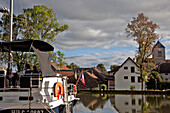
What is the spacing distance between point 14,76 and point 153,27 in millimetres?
35850

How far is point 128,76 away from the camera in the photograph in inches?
2105

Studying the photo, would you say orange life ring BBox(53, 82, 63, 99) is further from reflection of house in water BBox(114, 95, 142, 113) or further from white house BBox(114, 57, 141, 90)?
white house BBox(114, 57, 141, 90)

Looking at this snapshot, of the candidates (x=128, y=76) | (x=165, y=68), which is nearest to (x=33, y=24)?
(x=128, y=76)

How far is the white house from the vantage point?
174ft

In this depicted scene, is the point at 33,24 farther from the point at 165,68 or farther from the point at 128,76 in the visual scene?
the point at 165,68

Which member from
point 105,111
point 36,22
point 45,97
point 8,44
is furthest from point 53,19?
point 45,97

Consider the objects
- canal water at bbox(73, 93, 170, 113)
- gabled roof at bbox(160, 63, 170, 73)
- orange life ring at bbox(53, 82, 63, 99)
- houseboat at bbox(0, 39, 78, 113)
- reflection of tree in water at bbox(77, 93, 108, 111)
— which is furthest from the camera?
gabled roof at bbox(160, 63, 170, 73)

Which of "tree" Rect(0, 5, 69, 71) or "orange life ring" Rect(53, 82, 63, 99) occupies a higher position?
"tree" Rect(0, 5, 69, 71)

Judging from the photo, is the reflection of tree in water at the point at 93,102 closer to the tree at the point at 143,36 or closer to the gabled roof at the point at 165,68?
the tree at the point at 143,36

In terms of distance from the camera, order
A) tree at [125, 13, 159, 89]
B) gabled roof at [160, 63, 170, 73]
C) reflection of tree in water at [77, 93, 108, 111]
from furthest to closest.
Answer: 1. gabled roof at [160, 63, 170, 73]
2. tree at [125, 13, 159, 89]
3. reflection of tree in water at [77, 93, 108, 111]

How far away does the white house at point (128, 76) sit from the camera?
53.0 metres

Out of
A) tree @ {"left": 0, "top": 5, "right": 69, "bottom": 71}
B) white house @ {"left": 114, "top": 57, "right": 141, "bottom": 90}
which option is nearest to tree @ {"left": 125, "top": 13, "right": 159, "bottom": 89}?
white house @ {"left": 114, "top": 57, "right": 141, "bottom": 90}

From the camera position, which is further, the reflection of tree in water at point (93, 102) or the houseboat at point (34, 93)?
the reflection of tree in water at point (93, 102)

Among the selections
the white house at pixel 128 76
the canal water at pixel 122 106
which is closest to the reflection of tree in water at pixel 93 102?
the canal water at pixel 122 106
